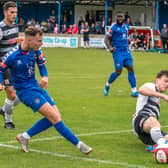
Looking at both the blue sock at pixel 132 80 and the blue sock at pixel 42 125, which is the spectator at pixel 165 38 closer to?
the blue sock at pixel 132 80

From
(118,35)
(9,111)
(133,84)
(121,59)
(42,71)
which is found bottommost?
(133,84)

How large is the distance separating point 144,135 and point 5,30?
3593 millimetres

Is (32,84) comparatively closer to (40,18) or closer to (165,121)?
(165,121)

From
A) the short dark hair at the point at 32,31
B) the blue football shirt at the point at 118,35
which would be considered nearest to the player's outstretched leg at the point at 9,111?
the short dark hair at the point at 32,31

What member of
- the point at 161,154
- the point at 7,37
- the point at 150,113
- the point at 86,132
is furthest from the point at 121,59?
the point at 161,154

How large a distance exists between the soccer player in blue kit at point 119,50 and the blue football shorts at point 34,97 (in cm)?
799

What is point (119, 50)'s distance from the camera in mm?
16594

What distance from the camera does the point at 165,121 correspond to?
11.7 metres

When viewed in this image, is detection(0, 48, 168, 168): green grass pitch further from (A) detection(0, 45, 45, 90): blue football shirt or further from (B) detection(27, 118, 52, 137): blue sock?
(A) detection(0, 45, 45, 90): blue football shirt

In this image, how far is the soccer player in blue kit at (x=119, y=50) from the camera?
16378 mm

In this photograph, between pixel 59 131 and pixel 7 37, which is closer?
pixel 59 131

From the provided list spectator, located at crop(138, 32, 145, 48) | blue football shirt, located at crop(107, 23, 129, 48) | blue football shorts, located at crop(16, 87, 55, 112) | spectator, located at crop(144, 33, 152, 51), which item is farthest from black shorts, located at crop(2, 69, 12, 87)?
spectator, located at crop(138, 32, 145, 48)

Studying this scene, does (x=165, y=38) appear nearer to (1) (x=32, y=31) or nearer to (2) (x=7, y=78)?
(2) (x=7, y=78)

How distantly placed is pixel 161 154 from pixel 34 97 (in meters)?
1.93
